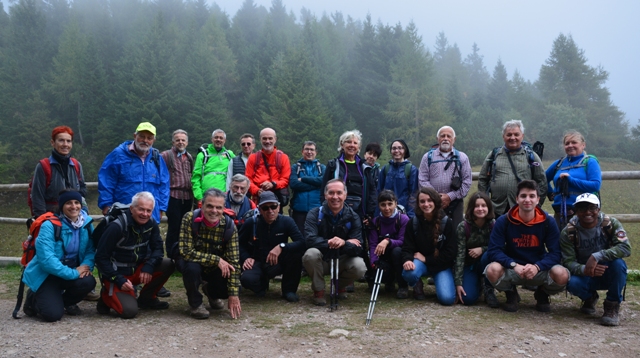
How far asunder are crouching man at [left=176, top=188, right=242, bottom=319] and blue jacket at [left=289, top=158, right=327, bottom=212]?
1713 mm

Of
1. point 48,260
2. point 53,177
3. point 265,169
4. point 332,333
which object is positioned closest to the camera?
point 332,333

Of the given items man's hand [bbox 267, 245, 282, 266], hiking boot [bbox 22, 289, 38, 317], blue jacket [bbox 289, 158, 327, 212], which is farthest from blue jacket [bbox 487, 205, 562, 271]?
hiking boot [bbox 22, 289, 38, 317]

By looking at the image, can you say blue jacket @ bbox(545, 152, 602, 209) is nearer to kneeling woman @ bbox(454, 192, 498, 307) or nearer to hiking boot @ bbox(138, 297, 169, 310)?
kneeling woman @ bbox(454, 192, 498, 307)

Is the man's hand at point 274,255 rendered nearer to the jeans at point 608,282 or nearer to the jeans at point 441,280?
the jeans at point 441,280

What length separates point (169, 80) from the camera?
37062 mm

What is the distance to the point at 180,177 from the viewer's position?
267 inches

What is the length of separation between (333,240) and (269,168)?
181 centimetres

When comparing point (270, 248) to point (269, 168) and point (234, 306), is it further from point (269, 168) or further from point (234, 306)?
point (269, 168)

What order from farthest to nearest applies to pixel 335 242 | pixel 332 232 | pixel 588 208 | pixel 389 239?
pixel 389 239 < pixel 332 232 < pixel 335 242 < pixel 588 208

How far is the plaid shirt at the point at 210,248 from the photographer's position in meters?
4.77

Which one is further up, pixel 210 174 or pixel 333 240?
pixel 210 174

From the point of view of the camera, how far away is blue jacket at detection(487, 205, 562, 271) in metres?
4.89

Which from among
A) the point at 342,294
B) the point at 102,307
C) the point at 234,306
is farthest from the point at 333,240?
the point at 102,307

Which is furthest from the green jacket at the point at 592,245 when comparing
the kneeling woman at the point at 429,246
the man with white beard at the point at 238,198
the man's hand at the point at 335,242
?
the man with white beard at the point at 238,198
